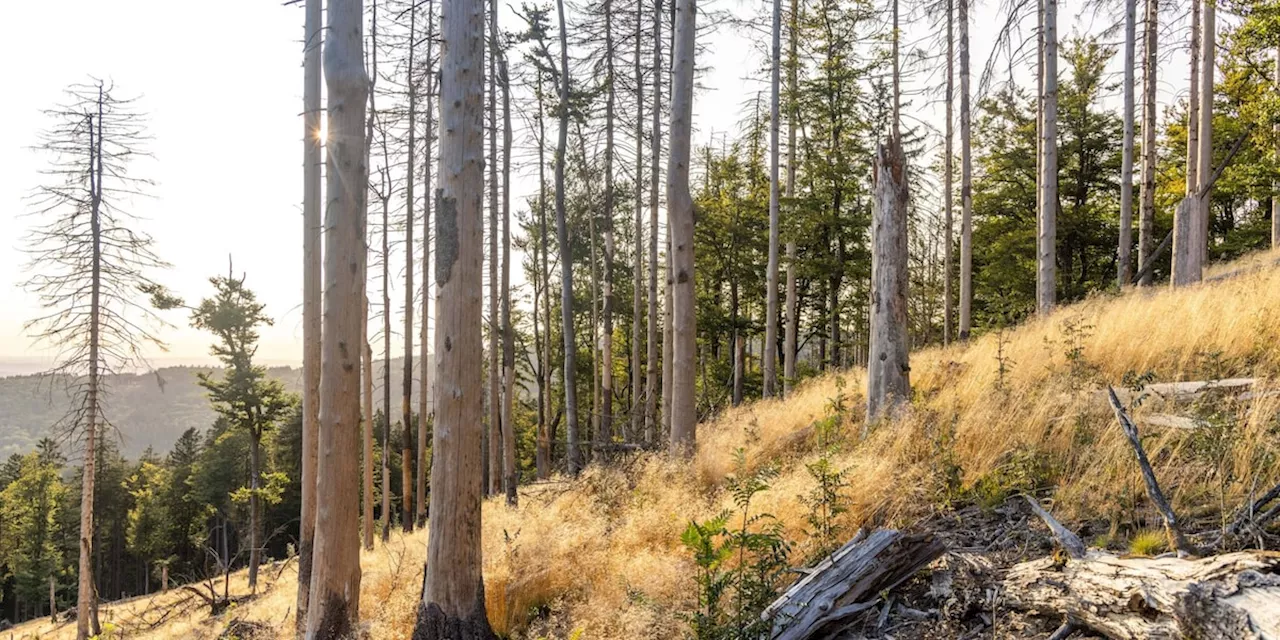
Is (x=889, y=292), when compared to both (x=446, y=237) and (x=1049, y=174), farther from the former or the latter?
(x=1049, y=174)

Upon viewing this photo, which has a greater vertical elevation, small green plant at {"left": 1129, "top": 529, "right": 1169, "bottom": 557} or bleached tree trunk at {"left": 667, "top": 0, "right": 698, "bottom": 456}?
bleached tree trunk at {"left": 667, "top": 0, "right": 698, "bottom": 456}

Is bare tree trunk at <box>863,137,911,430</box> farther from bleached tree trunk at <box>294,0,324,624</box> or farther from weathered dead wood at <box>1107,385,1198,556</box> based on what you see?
bleached tree trunk at <box>294,0,324,624</box>

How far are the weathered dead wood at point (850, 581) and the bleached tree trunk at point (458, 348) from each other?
7.35ft

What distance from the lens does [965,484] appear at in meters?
4.52

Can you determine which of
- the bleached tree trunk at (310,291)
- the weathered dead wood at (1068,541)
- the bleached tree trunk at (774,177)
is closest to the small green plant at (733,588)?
the weathered dead wood at (1068,541)

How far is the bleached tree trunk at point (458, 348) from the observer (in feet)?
A: 14.7

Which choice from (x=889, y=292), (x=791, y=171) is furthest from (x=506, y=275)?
(x=889, y=292)

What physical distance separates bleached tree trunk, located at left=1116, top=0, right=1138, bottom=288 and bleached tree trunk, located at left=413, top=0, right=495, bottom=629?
13.0 m

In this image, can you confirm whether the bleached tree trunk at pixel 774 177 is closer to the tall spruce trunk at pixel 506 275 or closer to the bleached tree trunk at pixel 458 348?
the tall spruce trunk at pixel 506 275

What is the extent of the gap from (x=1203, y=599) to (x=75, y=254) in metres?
19.8

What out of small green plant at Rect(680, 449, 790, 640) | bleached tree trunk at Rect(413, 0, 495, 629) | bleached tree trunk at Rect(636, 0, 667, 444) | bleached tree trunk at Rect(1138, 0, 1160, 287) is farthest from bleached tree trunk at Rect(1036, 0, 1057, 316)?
bleached tree trunk at Rect(413, 0, 495, 629)

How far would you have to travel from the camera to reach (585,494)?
24.6 ft

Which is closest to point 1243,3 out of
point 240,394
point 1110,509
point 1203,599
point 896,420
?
point 896,420

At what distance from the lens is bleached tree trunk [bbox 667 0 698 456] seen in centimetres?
694
